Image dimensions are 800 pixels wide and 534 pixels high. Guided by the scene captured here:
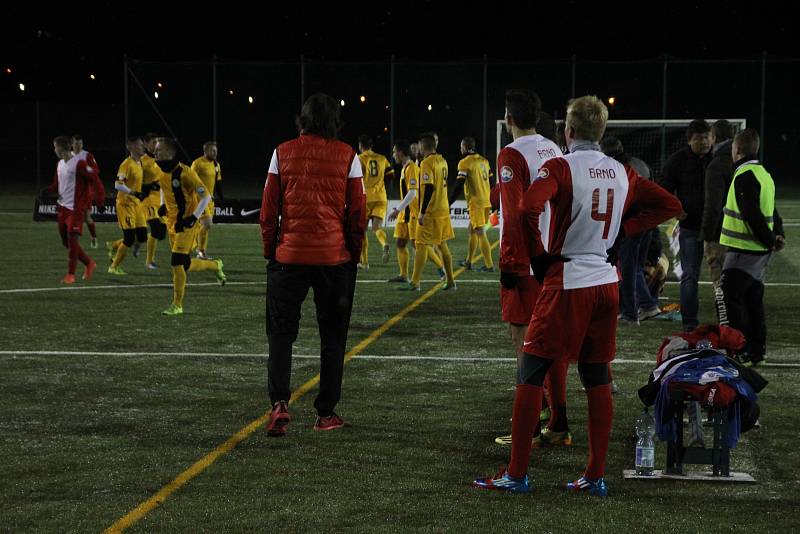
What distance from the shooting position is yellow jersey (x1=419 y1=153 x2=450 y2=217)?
50.6 ft

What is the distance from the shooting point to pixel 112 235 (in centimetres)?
2512

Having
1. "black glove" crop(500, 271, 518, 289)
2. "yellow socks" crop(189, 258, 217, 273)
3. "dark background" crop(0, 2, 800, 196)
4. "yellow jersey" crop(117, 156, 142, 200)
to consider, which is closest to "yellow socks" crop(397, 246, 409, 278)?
"yellow socks" crop(189, 258, 217, 273)

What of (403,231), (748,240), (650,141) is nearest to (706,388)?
(748,240)

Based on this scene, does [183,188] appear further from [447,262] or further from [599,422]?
[599,422]

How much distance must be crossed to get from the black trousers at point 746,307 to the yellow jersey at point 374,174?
10.2m

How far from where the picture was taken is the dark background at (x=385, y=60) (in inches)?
1941

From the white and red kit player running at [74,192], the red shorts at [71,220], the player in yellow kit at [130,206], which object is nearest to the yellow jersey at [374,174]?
the player in yellow kit at [130,206]

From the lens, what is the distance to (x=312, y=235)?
7.07 m

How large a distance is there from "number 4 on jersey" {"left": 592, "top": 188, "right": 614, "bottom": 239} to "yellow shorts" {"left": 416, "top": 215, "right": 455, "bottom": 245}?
9589mm

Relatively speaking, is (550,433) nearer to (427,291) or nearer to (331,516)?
(331,516)

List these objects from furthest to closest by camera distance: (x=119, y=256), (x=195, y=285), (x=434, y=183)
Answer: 1. (x=119, y=256)
2. (x=195, y=285)
3. (x=434, y=183)

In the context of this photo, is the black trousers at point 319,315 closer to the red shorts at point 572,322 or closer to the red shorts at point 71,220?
the red shorts at point 572,322

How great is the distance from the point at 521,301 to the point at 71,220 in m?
10.8

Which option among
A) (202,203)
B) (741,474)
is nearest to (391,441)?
(741,474)
